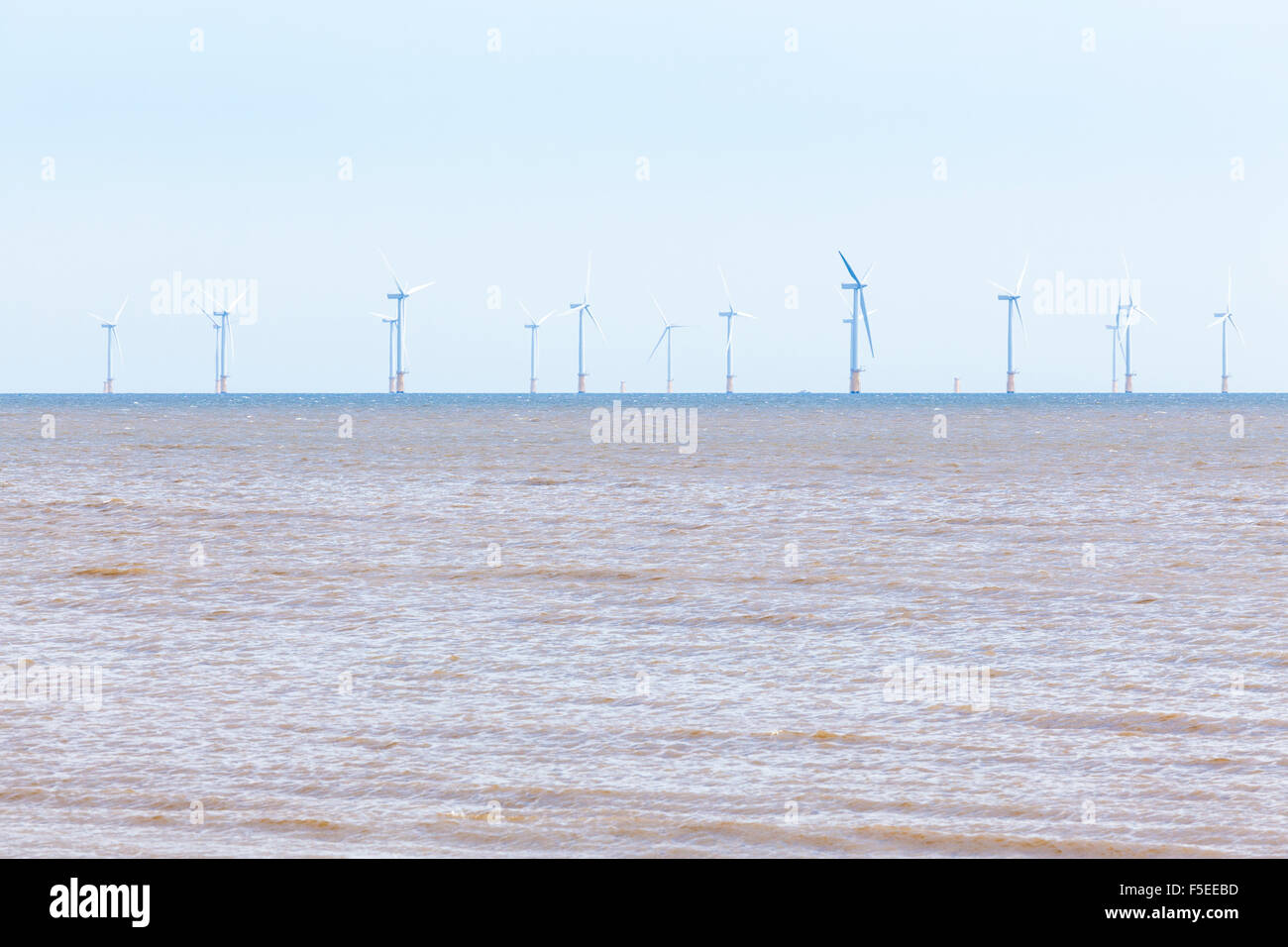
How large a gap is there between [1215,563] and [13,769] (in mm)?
16915

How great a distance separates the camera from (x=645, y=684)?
41.2 ft

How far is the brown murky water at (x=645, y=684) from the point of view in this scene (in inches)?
342

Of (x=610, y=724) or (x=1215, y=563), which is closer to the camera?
(x=610, y=724)

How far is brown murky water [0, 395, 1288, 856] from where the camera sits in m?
8.69

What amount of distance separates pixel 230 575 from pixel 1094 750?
13405 millimetres

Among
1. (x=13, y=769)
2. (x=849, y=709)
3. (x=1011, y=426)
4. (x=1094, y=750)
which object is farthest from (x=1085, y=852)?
(x=1011, y=426)

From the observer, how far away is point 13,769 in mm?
9797

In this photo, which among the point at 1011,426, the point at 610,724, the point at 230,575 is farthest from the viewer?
the point at 1011,426

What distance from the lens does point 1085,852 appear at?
319 inches
